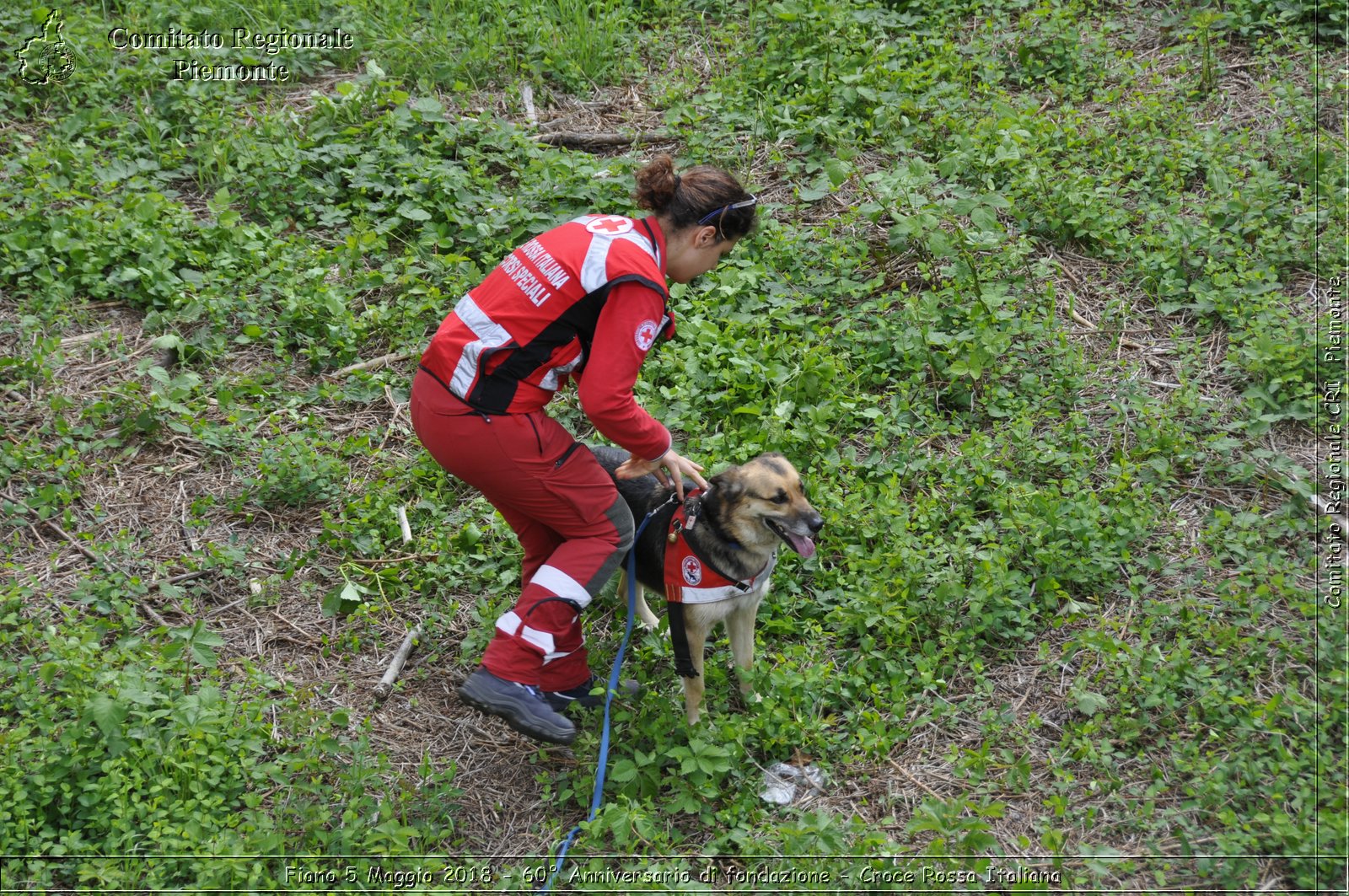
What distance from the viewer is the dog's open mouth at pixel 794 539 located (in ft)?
14.1

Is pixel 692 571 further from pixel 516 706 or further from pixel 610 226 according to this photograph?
pixel 610 226

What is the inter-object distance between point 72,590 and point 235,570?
0.72 m

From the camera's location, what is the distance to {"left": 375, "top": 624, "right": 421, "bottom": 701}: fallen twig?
4754mm

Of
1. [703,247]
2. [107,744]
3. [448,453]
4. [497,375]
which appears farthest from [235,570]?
[703,247]

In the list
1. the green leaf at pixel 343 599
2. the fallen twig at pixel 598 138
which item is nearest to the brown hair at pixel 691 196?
the green leaf at pixel 343 599

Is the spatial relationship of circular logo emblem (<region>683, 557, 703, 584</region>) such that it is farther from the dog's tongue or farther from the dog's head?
the dog's tongue

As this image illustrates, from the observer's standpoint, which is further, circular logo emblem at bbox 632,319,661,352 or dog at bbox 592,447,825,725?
dog at bbox 592,447,825,725

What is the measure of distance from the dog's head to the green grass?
2.13ft

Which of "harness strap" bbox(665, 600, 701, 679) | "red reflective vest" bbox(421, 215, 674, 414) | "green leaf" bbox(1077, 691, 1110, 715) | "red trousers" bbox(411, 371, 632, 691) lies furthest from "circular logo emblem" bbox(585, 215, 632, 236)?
"green leaf" bbox(1077, 691, 1110, 715)

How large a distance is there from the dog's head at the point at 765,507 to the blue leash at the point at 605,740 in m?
0.38

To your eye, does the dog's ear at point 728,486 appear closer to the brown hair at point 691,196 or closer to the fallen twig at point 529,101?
the brown hair at point 691,196

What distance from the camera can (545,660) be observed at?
13.6ft

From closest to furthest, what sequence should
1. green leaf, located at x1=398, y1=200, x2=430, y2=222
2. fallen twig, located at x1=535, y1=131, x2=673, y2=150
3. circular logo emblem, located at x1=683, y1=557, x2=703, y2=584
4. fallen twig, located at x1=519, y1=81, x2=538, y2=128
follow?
1. circular logo emblem, located at x1=683, y1=557, x2=703, y2=584
2. green leaf, located at x1=398, y1=200, x2=430, y2=222
3. fallen twig, located at x1=535, y1=131, x2=673, y2=150
4. fallen twig, located at x1=519, y1=81, x2=538, y2=128

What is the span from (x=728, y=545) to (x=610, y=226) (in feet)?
4.75
